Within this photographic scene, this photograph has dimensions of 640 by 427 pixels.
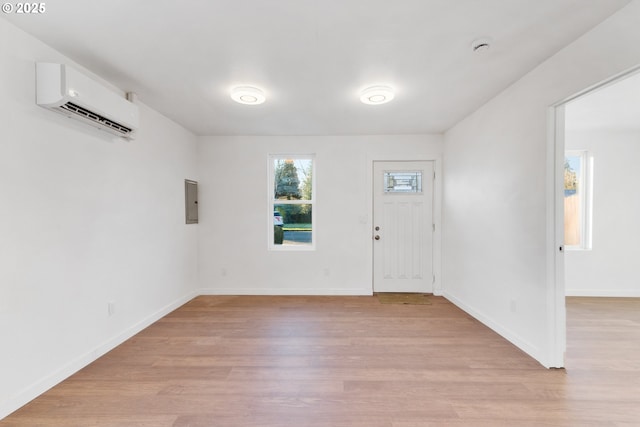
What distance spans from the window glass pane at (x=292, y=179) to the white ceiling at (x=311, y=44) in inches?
52.1

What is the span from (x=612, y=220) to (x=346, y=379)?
445 centimetres

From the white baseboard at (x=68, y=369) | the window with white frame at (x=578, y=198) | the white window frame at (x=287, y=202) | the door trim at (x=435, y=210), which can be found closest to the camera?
the white baseboard at (x=68, y=369)

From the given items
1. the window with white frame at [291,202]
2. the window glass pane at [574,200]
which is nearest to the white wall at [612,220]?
the window glass pane at [574,200]

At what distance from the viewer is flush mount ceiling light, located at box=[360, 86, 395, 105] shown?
2.36 m

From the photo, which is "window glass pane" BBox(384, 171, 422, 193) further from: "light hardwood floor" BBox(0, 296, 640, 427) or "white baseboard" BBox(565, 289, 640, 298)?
"white baseboard" BBox(565, 289, 640, 298)

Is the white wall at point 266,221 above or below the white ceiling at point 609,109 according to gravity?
below

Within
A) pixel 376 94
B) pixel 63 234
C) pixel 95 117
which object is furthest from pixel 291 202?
pixel 63 234

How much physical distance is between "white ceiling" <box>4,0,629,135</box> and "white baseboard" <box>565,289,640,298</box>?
3.21 m

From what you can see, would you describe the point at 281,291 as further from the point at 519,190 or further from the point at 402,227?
the point at 519,190

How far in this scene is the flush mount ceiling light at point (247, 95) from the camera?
236cm

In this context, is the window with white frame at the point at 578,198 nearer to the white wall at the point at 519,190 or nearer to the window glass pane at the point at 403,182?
the white wall at the point at 519,190

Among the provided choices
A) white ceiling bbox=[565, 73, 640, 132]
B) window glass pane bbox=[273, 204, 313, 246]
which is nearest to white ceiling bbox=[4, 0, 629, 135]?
white ceiling bbox=[565, 73, 640, 132]

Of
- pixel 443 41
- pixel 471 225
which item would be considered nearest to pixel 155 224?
pixel 443 41

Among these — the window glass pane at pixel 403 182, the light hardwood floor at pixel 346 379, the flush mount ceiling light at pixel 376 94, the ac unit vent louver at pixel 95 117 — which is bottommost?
the light hardwood floor at pixel 346 379
